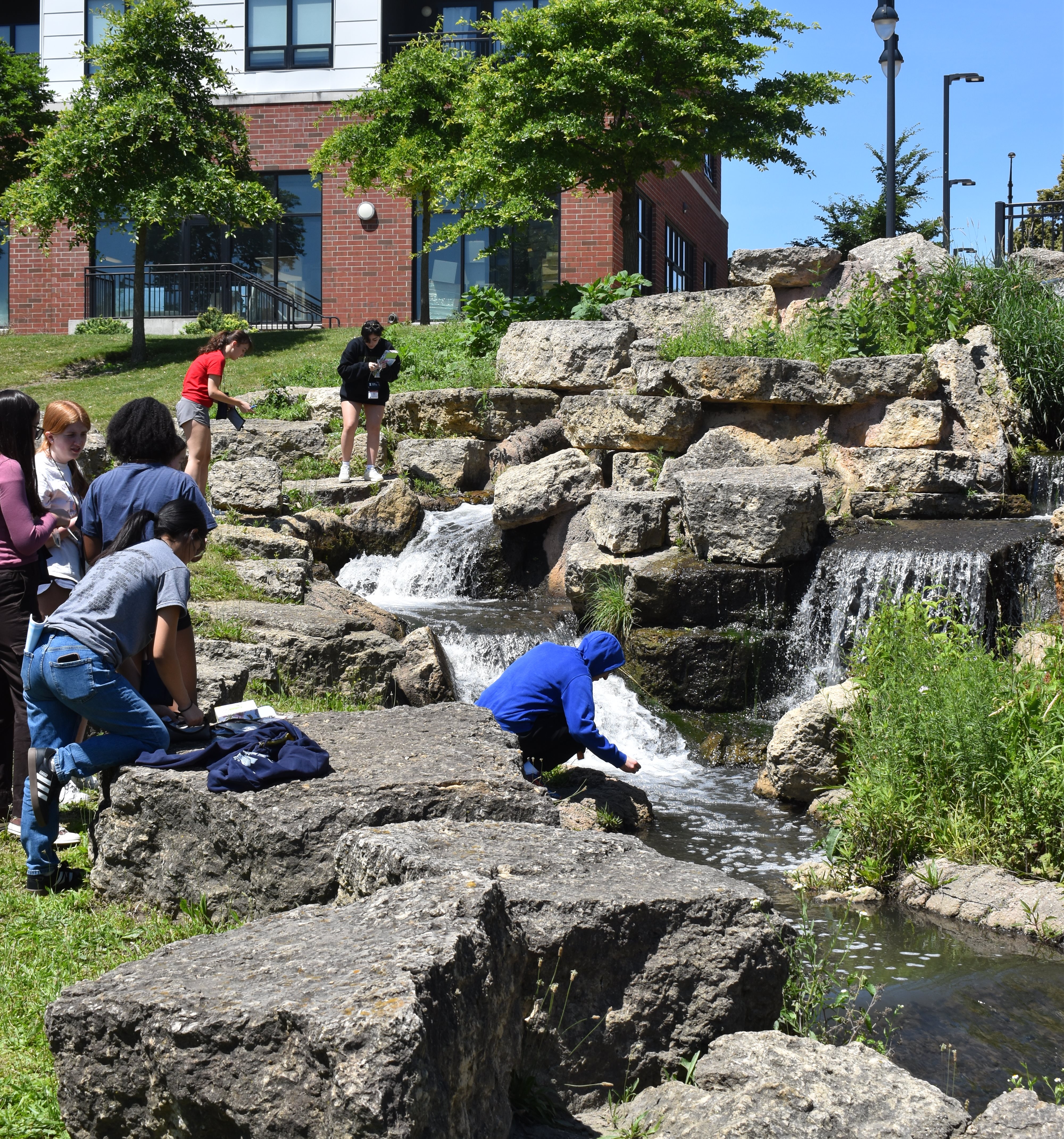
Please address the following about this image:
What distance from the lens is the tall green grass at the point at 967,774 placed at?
252 inches

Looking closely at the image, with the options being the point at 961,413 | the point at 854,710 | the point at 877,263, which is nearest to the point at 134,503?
the point at 854,710

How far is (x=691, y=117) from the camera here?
1823cm

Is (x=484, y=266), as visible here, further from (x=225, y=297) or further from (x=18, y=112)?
(x=18, y=112)

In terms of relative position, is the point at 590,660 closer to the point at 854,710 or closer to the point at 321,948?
the point at 854,710

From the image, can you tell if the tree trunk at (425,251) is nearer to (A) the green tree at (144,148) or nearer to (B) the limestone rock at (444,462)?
(A) the green tree at (144,148)

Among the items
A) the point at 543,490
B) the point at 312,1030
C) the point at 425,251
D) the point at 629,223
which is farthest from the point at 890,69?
the point at 312,1030

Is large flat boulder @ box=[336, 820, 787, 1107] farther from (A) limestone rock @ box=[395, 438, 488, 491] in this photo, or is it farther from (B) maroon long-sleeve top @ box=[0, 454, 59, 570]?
(A) limestone rock @ box=[395, 438, 488, 491]

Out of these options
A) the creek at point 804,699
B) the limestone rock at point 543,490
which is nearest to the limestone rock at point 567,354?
the limestone rock at point 543,490

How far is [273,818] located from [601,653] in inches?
116

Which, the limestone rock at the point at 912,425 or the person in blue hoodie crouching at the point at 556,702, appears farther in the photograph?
the limestone rock at the point at 912,425

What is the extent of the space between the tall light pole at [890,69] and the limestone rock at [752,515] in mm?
6512

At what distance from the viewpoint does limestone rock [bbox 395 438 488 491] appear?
15.0m

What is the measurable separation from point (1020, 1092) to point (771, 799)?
4.91 m

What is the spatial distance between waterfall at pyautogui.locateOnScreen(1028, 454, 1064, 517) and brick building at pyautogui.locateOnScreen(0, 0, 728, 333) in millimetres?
14458
